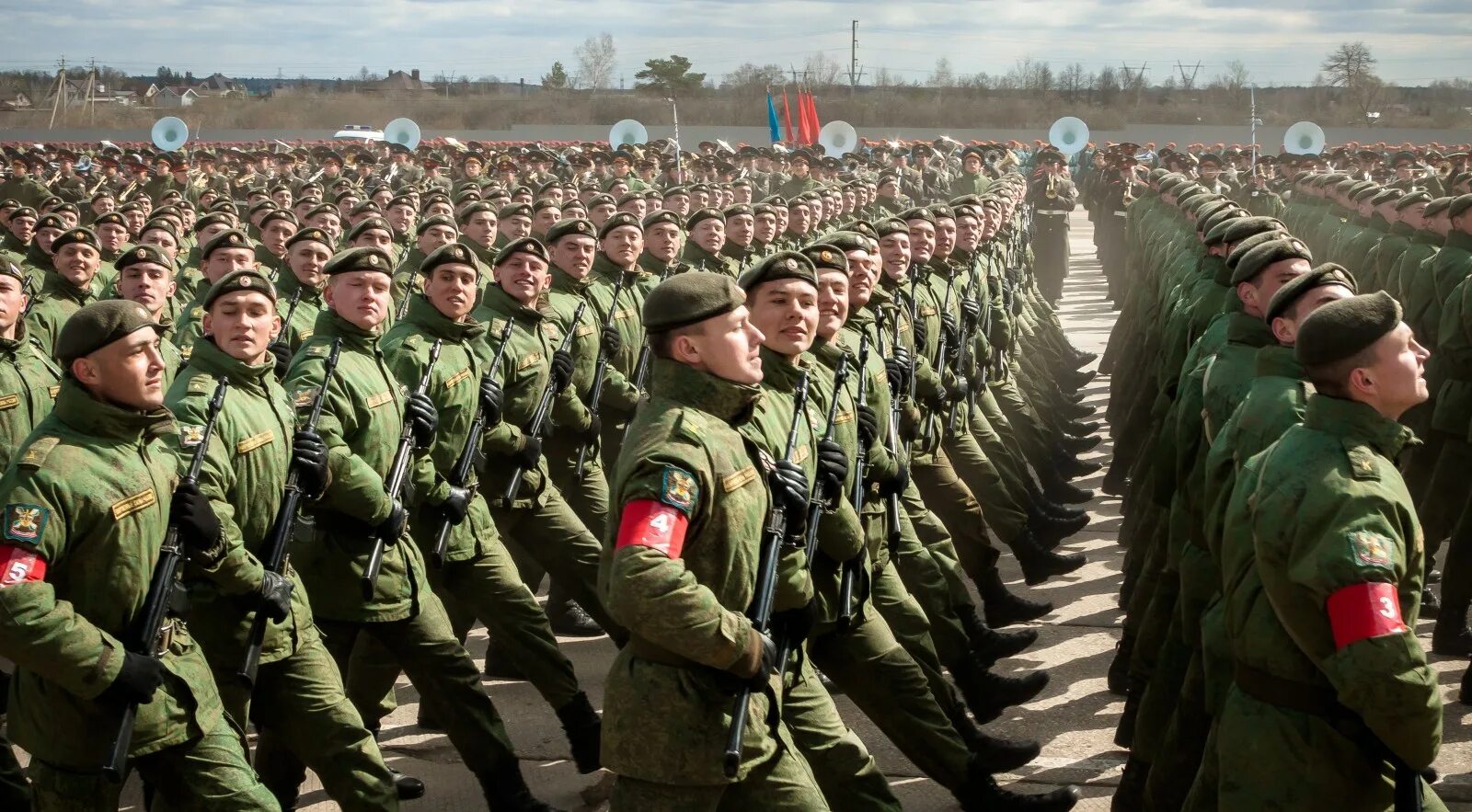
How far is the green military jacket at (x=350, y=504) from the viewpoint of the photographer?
228 inches

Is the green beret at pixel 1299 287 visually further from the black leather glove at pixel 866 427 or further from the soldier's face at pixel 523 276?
the soldier's face at pixel 523 276

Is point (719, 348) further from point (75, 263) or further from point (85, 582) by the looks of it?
point (75, 263)

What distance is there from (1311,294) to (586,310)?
489 centimetres

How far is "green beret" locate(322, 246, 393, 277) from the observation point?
256 inches

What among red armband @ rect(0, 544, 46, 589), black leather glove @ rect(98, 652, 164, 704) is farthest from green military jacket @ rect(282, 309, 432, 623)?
red armband @ rect(0, 544, 46, 589)

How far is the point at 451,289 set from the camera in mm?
7117

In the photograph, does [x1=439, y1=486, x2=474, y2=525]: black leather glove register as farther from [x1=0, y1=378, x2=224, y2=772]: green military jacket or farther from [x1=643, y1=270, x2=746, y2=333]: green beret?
[x1=643, y1=270, x2=746, y2=333]: green beret

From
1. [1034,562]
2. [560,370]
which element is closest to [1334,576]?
[560,370]

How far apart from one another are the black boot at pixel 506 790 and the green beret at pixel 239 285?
1.90 m

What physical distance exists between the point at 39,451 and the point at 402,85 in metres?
89.0

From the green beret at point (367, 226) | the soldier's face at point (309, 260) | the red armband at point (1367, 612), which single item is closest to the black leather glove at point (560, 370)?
the soldier's face at point (309, 260)

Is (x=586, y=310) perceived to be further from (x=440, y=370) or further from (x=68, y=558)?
(x=68, y=558)

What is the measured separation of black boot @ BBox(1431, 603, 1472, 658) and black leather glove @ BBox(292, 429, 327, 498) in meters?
5.37

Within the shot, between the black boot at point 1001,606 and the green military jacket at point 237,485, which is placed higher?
the green military jacket at point 237,485
